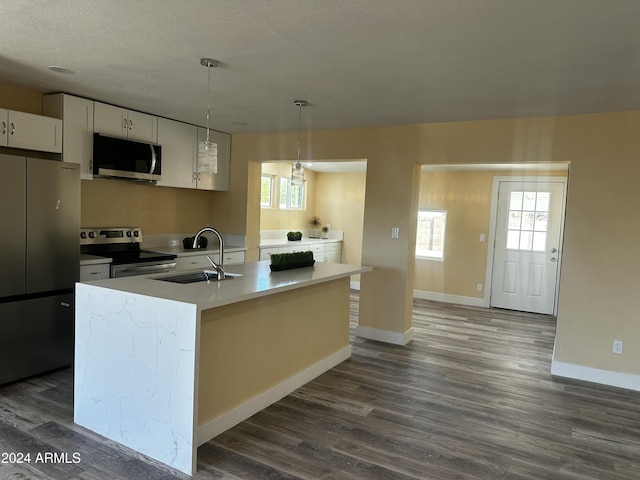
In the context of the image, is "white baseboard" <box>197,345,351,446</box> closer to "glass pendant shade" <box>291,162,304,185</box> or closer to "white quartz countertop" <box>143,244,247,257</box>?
"glass pendant shade" <box>291,162,304,185</box>

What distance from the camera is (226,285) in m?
2.79

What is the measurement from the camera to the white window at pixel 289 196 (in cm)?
744

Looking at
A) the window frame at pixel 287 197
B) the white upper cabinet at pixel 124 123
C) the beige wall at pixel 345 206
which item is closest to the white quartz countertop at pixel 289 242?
the beige wall at pixel 345 206

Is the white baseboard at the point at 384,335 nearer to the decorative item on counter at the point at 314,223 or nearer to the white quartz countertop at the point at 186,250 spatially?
the white quartz countertop at the point at 186,250

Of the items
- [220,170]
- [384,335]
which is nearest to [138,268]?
[220,170]

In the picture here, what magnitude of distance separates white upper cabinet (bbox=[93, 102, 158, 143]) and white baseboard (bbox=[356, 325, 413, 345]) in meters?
3.03

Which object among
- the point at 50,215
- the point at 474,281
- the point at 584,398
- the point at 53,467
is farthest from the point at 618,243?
the point at 50,215

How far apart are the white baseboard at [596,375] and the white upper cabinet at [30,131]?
480cm

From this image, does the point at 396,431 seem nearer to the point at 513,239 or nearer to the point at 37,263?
the point at 37,263

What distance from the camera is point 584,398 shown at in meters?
3.50

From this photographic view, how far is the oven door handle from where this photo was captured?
398 cm

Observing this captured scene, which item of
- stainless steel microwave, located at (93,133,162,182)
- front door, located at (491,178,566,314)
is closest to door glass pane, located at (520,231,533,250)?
front door, located at (491,178,566,314)

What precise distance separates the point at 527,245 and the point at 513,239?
0.21 metres

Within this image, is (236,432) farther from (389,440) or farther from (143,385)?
(389,440)
